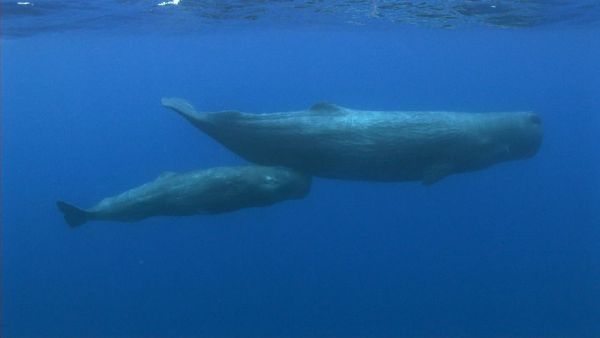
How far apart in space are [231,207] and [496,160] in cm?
564

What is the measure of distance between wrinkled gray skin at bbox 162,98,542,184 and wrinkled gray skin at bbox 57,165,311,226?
1.74 feet

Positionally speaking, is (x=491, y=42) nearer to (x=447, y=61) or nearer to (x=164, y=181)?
(x=447, y=61)

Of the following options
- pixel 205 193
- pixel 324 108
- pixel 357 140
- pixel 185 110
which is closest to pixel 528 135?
pixel 357 140

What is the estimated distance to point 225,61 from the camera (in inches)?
2031

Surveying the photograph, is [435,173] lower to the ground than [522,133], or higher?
lower

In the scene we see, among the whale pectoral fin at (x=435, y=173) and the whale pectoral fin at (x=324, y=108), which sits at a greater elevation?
the whale pectoral fin at (x=324, y=108)

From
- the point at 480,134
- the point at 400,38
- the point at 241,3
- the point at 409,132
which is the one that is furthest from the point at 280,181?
the point at 400,38

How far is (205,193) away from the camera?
34.1 feet

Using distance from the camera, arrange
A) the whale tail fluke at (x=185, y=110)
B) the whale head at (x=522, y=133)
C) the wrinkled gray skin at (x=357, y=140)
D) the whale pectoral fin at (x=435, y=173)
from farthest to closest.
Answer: the whale head at (x=522, y=133) < the whale tail fluke at (x=185, y=110) < the whale pectoral fin at (x=435, y=173) < the wrinkled gray skin at (x=357, y=140)

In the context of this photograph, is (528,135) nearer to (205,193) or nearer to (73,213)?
(205,193)

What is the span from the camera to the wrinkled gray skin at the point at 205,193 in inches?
410

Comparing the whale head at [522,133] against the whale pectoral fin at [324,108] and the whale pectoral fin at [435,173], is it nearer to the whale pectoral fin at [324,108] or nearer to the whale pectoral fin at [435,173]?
the whale pectoral fin at [435,173]

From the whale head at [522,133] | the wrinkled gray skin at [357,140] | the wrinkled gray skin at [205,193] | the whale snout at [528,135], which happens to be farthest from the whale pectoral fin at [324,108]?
the whale snout at [528,135]

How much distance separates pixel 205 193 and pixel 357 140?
9.64 feet
